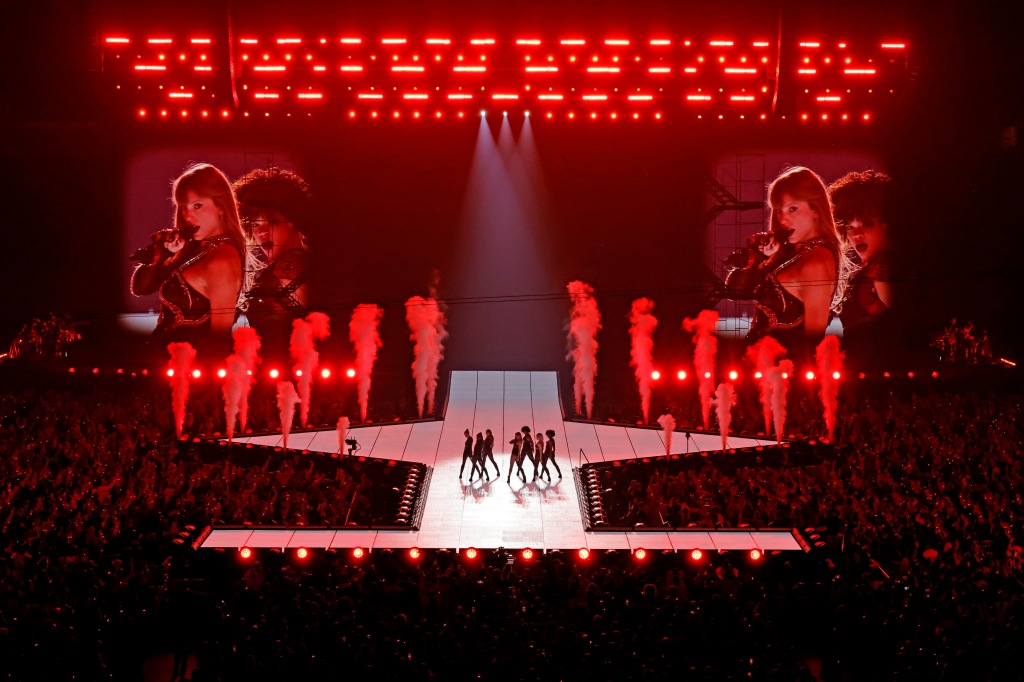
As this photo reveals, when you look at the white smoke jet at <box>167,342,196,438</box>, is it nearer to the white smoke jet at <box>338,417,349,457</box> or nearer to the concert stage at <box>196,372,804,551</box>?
the concert stage at <box>196,372,804,551</box>

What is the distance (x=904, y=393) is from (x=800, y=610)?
36.7ft

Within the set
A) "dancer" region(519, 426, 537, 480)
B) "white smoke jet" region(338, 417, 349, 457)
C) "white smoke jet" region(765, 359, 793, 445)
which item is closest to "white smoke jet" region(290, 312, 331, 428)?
"white smoke jet" region(338, 417, 349, 457)

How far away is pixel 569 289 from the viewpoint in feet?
84.5

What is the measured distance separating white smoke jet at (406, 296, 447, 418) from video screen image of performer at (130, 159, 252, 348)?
3.74 metres

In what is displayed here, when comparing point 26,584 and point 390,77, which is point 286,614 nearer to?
point 26,584

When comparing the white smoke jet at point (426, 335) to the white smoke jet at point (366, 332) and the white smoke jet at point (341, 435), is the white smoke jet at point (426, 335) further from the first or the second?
the white smoke jet at point (341, 435)

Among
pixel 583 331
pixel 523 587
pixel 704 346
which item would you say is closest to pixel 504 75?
pixel 583 331

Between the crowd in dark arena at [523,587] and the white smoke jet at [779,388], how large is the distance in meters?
1.97

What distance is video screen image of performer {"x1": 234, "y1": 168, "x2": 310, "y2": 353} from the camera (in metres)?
25.1

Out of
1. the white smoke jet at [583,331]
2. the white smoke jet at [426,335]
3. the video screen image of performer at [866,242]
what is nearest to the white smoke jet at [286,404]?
the white smoke jet at [426,335]

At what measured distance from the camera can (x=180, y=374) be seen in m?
24.1

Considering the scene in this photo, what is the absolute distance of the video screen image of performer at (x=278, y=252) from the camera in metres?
25.1

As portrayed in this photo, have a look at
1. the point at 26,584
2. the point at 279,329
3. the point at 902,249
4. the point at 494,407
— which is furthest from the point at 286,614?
the point at 902,249

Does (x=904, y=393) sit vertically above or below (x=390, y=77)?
below
